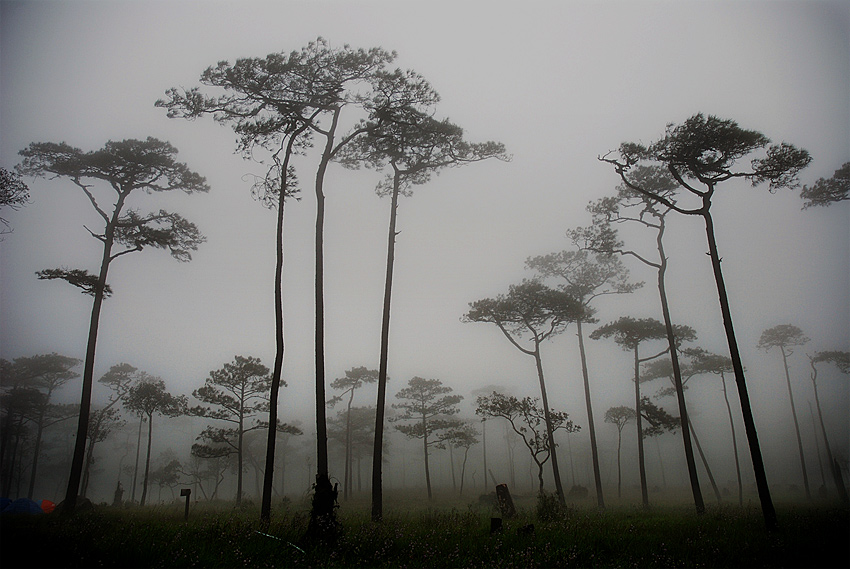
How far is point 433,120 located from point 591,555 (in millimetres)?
13609

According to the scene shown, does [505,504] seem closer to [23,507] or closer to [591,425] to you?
[591,425]

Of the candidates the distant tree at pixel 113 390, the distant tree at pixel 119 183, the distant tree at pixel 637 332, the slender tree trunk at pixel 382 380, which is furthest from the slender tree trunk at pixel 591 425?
the distant tree at pixel 113 390

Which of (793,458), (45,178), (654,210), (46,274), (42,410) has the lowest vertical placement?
(793,458)

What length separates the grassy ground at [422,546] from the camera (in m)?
6.37

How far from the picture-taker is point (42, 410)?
98.2ft

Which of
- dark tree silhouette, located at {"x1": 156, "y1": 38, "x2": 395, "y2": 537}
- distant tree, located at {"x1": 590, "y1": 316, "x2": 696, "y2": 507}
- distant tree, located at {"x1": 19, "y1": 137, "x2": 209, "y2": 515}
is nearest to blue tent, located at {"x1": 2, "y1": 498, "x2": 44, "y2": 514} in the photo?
distant tree, located at {"x1": 19, "y1": 137, "x2": 209, "y2": 515}

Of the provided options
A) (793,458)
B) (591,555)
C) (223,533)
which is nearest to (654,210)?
(591,555)

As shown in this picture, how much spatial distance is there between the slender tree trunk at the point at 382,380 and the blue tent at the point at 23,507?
12.2 meters

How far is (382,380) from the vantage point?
494 inches

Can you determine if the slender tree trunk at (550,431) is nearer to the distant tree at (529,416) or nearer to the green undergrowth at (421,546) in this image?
the distant tree at (529,416)

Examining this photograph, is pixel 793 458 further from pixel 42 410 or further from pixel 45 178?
pixel 42 410

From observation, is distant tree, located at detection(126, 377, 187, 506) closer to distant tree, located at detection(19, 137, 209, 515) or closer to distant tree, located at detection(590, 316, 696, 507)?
distant tree, located at detection(19, 137, 209, 515)

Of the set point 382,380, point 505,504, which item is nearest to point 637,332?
point 505,504

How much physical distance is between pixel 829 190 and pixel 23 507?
33997 millimetres
